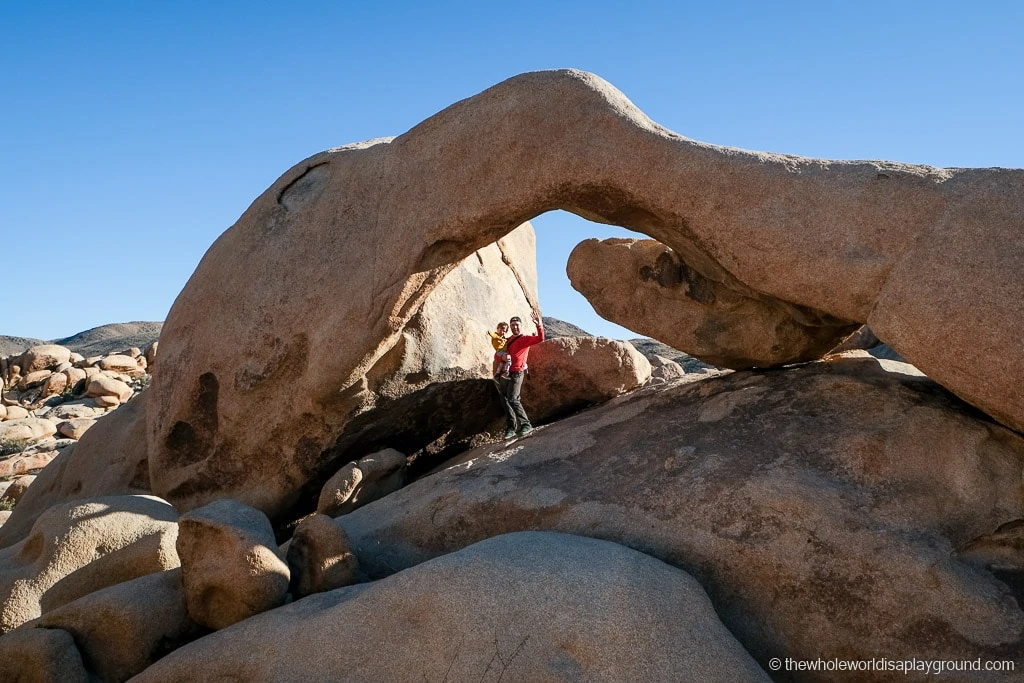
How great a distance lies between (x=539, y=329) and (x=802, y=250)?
293 centimetres

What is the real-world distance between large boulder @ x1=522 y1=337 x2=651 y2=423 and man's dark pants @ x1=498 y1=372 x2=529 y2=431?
414 mm

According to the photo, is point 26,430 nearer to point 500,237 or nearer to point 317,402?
point 317,402

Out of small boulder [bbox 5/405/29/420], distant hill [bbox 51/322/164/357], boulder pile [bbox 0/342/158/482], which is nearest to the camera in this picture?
boulder pile [bbox 0/342/158/482]

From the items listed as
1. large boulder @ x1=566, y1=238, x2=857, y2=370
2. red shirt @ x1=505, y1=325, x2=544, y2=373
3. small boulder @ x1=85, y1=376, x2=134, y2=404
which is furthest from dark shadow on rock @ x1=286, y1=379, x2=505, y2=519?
small boulder @ x1=85, y1=376, x2=134, y2=404

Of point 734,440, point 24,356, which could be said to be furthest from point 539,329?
point 24,356

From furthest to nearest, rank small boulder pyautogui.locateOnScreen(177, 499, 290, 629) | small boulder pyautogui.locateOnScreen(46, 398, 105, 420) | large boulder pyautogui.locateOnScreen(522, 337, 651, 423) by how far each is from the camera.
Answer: small boulder pyautogui.locateOnScreen(46, 398, 105, 420), large boulder pyautogui.locateOnScreen(522, 337, 651, 423), small boulder pyautogui.locateOnScreen(177, 499, 290, 629)

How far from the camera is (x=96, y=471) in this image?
27.9 ft

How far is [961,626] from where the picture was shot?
435 cm

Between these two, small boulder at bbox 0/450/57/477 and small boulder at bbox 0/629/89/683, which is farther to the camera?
small boulder at bbox 0/450/57/477

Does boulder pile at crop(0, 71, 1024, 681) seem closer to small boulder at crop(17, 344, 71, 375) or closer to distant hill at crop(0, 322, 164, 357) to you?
small boulder at crop(17, 344, 71, 375)

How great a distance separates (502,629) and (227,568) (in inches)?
63.4

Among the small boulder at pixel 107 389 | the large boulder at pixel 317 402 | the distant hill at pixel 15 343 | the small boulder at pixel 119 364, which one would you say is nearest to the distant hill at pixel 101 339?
the distant hill at pixel 15 343

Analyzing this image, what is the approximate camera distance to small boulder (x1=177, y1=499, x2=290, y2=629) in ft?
15.6

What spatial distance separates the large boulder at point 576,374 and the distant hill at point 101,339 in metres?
42.6
